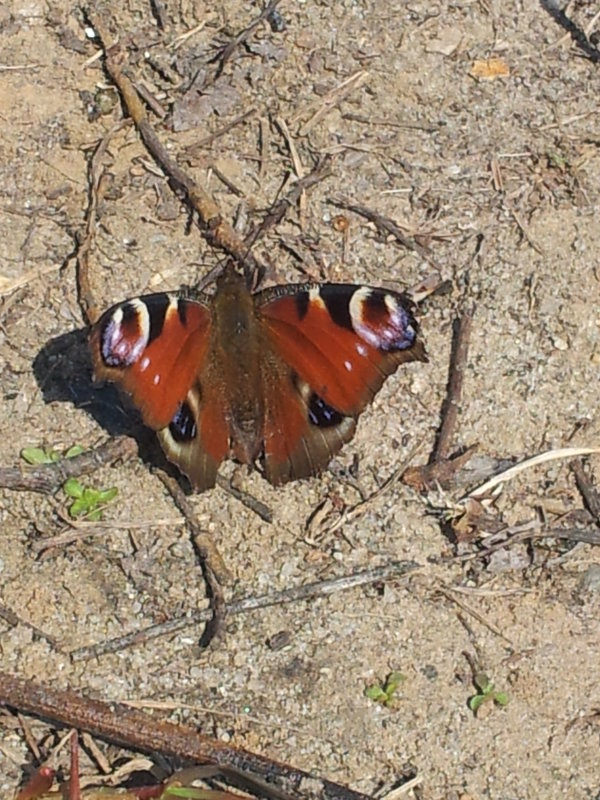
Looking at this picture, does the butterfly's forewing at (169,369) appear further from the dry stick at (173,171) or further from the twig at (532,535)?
the twig at (532,535)

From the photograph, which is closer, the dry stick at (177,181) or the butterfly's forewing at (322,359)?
the butterfly's forewing at (322,359)

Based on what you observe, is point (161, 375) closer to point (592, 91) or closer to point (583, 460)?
point (583, 460)

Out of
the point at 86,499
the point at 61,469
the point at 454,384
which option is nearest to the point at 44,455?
the point at 61,469

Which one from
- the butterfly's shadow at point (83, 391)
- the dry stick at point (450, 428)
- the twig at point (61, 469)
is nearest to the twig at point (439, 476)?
the dry stick at point (450, 428)

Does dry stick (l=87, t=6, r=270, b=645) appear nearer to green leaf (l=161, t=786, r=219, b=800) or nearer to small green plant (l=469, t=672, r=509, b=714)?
green leaf (l=161, t=786, r=219, b=800)

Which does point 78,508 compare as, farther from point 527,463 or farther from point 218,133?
point 218,133

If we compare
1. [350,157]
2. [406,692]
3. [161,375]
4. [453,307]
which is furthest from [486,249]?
[406,692]
